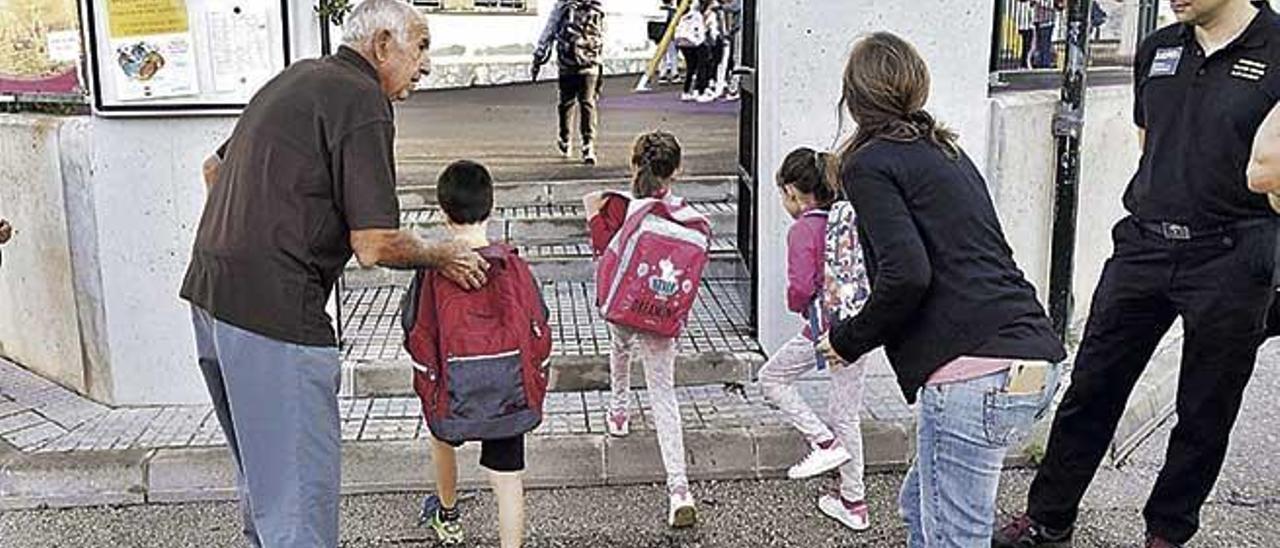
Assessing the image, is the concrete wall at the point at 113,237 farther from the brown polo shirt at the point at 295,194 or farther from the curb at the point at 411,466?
the brown polo shirt at the point at 295,194

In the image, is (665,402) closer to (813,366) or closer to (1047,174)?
(813,366)

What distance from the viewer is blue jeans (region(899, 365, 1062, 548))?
2613 millimetres

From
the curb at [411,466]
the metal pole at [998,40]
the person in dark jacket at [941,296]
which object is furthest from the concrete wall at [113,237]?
the metal pole at [998,40]

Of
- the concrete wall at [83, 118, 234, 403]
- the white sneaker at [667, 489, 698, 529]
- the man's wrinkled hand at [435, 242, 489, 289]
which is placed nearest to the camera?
the man's wrinkled hand at [435, 242, 489, 289]

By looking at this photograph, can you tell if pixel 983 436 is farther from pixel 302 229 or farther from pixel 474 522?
pixel 474 522

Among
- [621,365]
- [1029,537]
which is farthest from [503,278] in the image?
[1029,537]

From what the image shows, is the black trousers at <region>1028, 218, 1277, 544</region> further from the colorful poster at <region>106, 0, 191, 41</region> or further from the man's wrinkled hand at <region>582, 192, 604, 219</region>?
the colorful poster at <region>106, 0, 191, 41</region>

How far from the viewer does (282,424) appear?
9.49 feet

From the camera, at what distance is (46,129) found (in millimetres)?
4871

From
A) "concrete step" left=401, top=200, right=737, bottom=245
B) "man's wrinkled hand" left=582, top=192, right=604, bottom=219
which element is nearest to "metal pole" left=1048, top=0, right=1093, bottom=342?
"concrete step" left=401, top=200, right=737, bottom=245

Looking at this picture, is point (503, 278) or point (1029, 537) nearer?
point (503, 278)

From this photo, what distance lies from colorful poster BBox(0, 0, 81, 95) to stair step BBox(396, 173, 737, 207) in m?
2.43

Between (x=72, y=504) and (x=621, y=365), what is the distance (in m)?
2.09

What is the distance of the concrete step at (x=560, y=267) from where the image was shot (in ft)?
20.8
